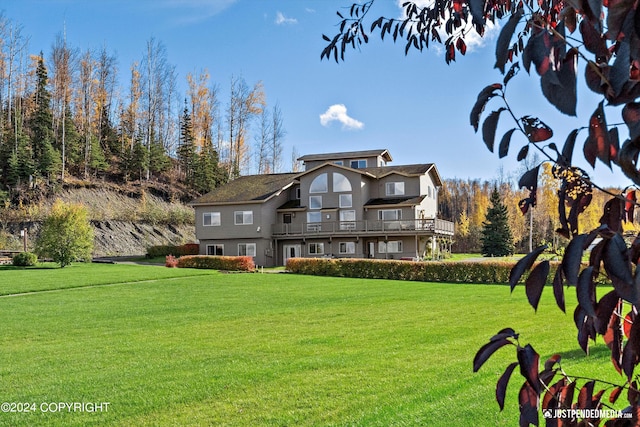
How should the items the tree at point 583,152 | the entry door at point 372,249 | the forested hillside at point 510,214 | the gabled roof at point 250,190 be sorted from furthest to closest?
1. the forested hillside at point 510,214
2. the gabled roof at point 250,190
3. the entry door at point 372,249
4. the tree at point 583,152

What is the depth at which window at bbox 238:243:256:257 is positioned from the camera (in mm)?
37750

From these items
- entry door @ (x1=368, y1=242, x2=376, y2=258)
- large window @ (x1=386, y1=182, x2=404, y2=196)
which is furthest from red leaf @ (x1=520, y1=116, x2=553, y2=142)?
large window @ (x1=386, y1=182, x2=404, y2=196)

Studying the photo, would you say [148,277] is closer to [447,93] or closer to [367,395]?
[367,395]

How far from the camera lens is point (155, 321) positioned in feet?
39.9

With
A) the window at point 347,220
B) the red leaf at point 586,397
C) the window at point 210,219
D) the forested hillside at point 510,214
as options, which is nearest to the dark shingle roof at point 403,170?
the window at point 347,220

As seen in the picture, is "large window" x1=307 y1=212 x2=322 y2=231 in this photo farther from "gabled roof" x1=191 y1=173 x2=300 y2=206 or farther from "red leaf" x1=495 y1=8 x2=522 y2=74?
"red leaf" x1=495 y1=8 x2=522 y2=74

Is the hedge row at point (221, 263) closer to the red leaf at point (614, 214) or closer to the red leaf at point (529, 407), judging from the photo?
the red leaf at point (529, 407)

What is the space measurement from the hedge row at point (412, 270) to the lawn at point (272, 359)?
804cm

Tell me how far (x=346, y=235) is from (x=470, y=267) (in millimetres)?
13057

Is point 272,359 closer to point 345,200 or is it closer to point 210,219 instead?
point 345,200

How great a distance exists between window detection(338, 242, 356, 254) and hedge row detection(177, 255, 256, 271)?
782 centimetres

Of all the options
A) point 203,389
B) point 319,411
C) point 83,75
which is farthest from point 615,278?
point 83,75

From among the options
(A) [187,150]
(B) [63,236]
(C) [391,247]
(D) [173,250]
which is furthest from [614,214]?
(A) [187,150]

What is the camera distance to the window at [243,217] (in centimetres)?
3784
